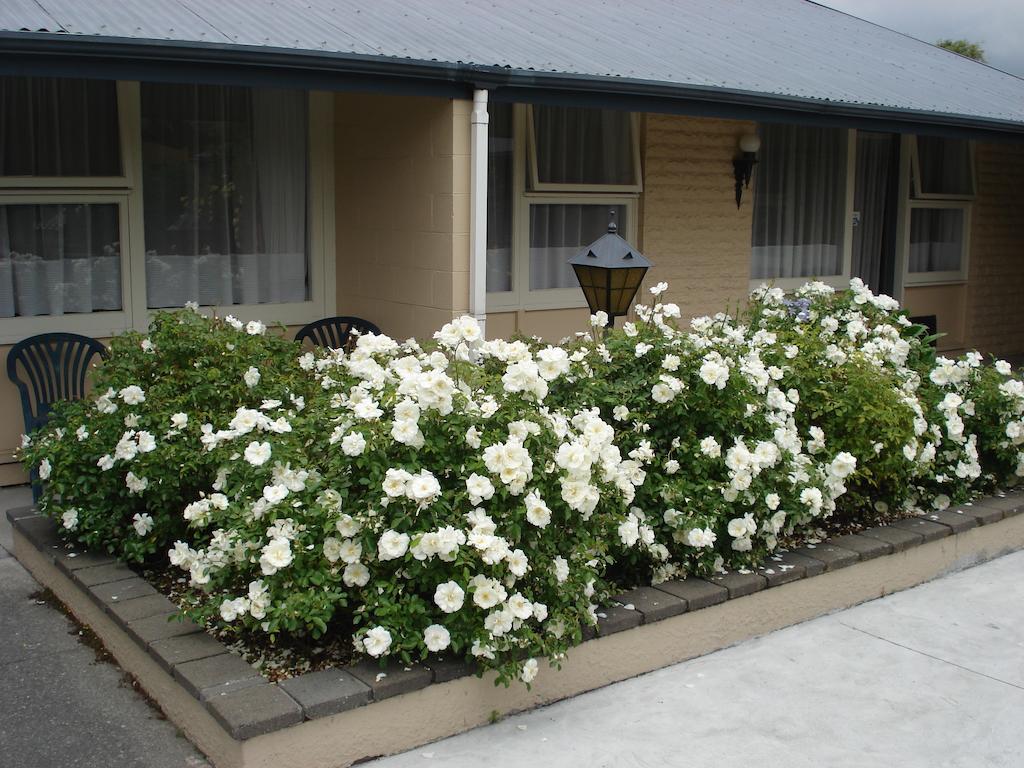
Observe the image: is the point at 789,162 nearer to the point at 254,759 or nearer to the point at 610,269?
the point at 610,269

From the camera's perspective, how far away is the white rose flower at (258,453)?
162 inches

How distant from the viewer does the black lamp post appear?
576 centimetres

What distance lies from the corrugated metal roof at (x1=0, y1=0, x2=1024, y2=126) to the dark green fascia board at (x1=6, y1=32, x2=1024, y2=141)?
54 millimetres

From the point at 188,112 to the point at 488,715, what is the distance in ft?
14.8

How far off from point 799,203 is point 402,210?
15.3 ft

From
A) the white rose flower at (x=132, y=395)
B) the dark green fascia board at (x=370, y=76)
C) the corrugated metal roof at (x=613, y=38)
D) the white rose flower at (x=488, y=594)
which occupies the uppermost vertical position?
the corrugated metal roof at (x=613, y=38)

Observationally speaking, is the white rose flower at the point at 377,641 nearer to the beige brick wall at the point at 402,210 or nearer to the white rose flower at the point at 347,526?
the white rose flower at the point at 347,526

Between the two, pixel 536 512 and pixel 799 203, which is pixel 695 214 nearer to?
pixel 799 203

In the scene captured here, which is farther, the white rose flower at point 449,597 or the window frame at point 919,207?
the window frame at point 919,207

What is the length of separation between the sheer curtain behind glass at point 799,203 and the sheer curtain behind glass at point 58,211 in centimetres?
545

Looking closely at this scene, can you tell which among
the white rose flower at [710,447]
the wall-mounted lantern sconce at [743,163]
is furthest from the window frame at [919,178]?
the white rose flower at [710,447]

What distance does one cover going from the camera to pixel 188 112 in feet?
22.8

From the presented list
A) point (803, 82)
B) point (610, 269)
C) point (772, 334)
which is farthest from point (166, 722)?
point (803, 82)

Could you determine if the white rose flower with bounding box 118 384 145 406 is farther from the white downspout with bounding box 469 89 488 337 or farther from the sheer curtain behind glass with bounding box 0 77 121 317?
the white downspout with bounding box 469 89 488 337
